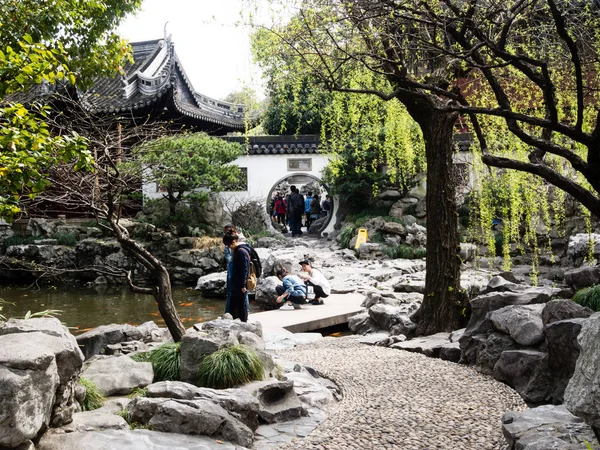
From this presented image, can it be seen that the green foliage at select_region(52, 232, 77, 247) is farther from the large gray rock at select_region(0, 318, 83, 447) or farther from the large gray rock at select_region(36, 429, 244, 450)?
the large gray rock at select_region(36, 429, 244, 450)

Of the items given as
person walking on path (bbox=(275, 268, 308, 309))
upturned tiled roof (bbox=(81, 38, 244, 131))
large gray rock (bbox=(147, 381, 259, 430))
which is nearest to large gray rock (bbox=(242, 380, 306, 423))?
large gray rock (bbox=(147, 381, 259, 430))

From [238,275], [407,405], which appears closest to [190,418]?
[407,405]

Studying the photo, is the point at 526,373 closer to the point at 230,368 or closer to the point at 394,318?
the point at 230,368

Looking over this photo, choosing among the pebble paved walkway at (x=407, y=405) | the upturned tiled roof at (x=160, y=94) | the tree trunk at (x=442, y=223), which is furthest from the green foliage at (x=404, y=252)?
the pebble paved walkway at (x=407, y=405)

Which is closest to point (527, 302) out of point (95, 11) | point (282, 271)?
point (95, 11)

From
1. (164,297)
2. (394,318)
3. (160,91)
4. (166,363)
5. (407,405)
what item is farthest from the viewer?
(160,91)

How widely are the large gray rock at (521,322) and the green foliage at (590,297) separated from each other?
504mm

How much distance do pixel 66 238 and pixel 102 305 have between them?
5.16m

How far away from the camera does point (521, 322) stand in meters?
5.81

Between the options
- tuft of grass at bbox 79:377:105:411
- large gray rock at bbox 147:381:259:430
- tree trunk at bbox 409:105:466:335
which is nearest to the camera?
large gray rock at bbox 147:381:259:430

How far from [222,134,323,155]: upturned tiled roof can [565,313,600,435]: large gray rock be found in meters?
19.9

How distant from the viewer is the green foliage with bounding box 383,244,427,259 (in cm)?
1733

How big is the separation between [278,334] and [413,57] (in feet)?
13.4

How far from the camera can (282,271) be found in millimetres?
13531
